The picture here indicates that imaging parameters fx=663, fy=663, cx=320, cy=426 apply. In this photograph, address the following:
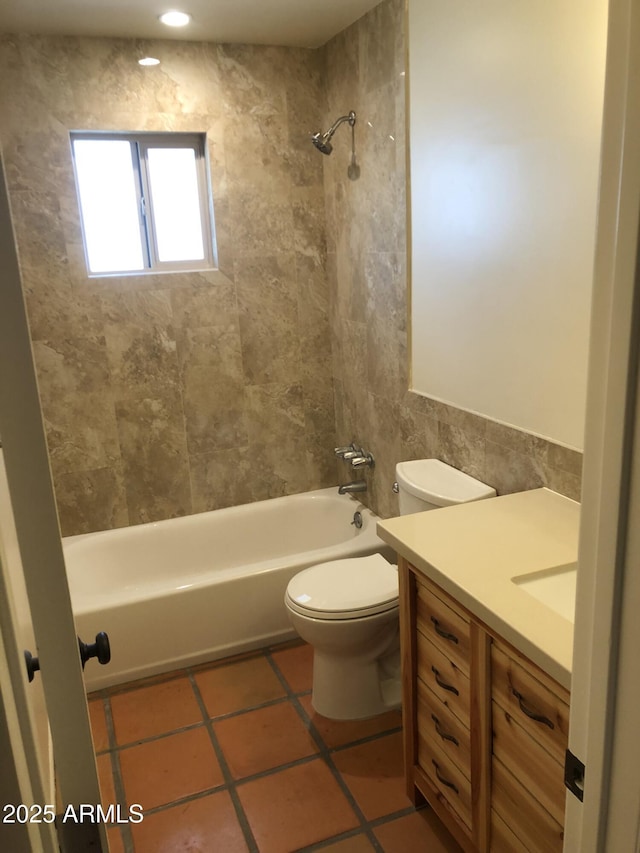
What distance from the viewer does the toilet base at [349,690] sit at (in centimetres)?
236

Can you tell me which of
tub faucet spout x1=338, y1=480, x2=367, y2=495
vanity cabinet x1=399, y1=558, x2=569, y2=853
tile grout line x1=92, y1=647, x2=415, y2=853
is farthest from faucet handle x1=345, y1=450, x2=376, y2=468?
vanity cabinet x1=399, y1=558, x2=569, y2=853

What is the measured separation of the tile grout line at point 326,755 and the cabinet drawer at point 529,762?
0.65 m

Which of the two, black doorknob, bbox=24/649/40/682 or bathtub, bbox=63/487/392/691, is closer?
black doorknob, bbox=24/649/40/682

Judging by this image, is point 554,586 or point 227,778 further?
point 227,778

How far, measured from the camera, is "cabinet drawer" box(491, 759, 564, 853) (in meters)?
1.32

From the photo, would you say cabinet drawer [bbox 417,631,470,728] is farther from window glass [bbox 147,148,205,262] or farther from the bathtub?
window glass [bbox 147,148,205,262]

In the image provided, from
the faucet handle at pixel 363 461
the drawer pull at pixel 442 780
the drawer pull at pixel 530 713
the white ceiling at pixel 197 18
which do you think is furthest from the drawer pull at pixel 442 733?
the white ceiling at pixel 197 18

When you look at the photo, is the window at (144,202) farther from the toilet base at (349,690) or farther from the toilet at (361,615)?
the toilet base at (349,690)

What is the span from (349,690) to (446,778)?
2.20 ft

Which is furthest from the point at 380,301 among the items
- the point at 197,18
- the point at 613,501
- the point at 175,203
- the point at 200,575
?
the point at 613,501

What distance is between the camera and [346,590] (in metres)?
2.30

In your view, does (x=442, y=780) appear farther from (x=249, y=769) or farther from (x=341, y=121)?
(x=341, y=121)

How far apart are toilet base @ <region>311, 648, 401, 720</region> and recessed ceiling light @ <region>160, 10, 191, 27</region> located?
8.09 feet

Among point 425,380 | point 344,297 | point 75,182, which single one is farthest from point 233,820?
point 75,182
